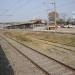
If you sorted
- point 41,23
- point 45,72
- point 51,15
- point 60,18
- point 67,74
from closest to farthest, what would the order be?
point 67,74 → point 45,72 → point 41,23 → point 51,15 → point 60,18

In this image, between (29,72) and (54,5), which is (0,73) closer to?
(29,72)

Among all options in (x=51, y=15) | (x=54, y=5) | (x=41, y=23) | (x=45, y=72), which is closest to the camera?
(x=45, y=72)

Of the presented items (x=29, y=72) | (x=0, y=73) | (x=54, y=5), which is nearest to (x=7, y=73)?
(x=0, y=73)

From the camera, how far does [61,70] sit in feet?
32.9

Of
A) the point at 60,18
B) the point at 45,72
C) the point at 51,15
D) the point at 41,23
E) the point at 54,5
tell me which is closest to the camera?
the point at 45,72

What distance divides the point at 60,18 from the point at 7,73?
137311 mm

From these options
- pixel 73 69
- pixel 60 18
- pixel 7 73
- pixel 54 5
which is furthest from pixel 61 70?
pixel 60 18

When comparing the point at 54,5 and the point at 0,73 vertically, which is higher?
the point at 54,5

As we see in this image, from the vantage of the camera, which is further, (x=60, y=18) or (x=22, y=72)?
(x=60, y=18)

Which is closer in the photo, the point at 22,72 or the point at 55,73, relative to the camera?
the point at 55,73

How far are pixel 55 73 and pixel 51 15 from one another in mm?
127556

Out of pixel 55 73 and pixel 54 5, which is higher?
pixel 54 5

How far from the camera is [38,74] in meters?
9.55

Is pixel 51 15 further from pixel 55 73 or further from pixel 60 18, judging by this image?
pixel 55 73
